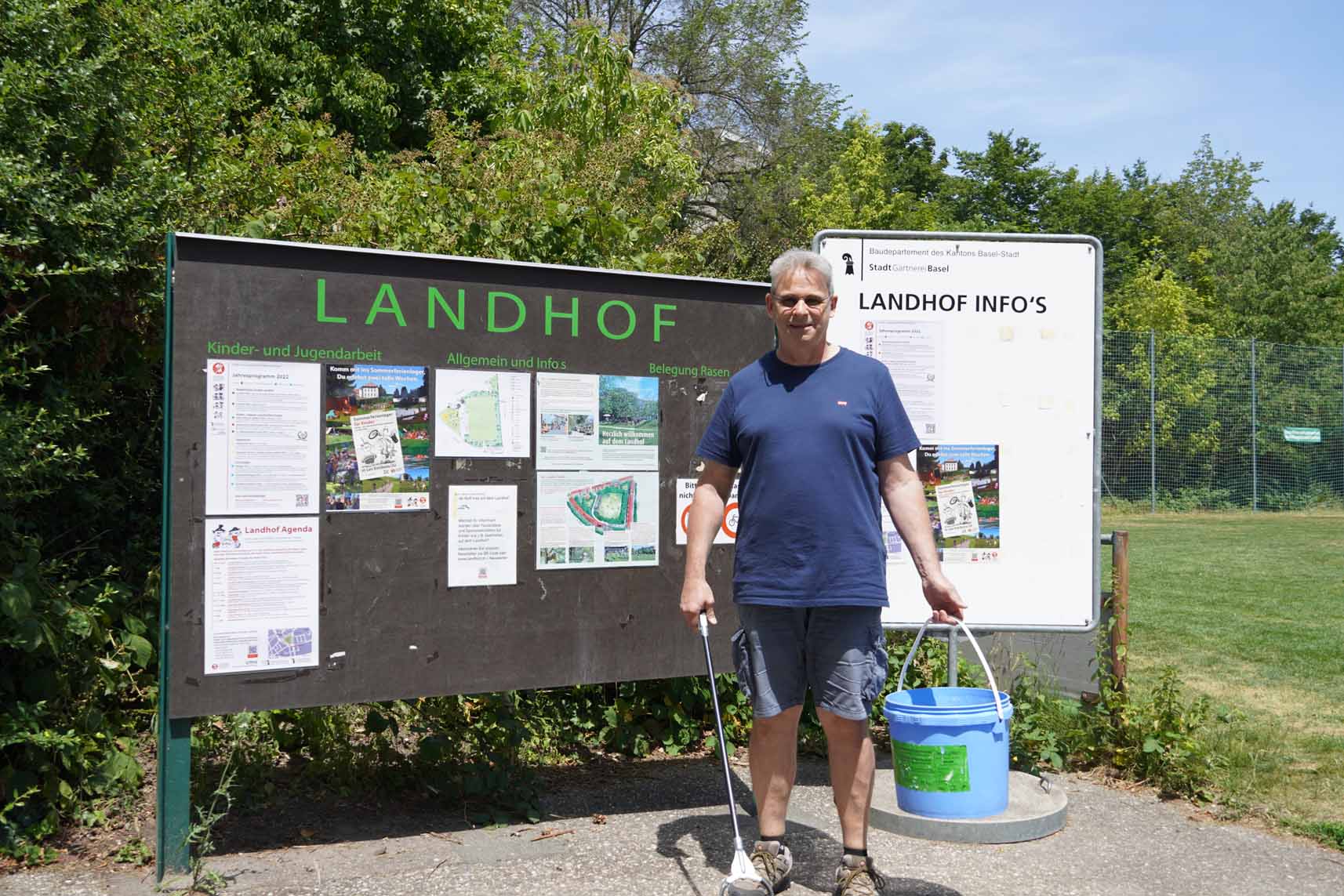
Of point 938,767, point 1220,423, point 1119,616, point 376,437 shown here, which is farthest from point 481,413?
point 1220,423

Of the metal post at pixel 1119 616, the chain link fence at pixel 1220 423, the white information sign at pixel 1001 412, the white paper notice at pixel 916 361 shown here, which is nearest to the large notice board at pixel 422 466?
the white paper notice at pixel 916 361

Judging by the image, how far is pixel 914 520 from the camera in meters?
3.92

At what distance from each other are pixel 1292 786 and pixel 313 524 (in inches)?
172

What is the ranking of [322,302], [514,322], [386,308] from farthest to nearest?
1. [514,322]
2. [386,308]
3. [322,302]

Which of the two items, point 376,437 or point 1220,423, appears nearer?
point 376,437

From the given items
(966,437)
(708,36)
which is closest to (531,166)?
(966,437)

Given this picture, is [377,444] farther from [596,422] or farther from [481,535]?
[596,422]

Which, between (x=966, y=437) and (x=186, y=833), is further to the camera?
(x=966, y=437)

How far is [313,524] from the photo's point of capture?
4.19 m

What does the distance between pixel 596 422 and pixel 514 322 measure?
19.6 inches

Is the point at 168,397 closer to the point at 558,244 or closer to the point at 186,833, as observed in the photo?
the point at 186,833

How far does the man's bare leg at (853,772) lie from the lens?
12.6 ft

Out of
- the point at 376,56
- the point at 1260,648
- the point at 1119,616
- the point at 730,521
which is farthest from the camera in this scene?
the point at 376,56

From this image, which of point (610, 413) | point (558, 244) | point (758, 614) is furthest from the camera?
point (558, 244)
